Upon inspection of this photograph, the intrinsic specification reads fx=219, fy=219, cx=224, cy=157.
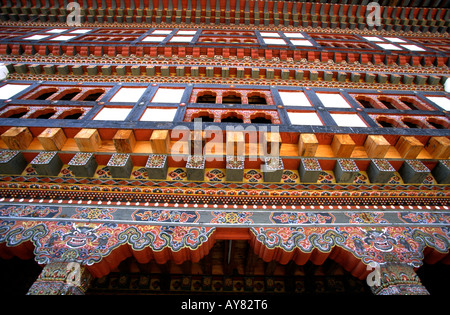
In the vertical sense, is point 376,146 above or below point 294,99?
below

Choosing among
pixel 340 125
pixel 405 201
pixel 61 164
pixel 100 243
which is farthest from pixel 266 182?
pixel 61 164

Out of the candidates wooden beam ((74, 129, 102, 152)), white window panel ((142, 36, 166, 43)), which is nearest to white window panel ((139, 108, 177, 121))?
wooden beam ((74, 129, 102, 152))

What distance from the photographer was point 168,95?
4758 mm

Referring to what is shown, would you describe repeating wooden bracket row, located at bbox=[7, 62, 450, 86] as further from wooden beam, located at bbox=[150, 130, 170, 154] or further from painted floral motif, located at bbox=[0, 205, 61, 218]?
painted floral motif, located at bbox=[0, 205, 61, 218]

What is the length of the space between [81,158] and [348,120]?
15.2 ft

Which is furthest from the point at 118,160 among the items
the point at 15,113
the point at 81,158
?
the point at 15,113

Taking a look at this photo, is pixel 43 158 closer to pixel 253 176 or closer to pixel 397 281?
pixel 253 176

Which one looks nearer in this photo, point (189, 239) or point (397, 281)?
point (397, 281)

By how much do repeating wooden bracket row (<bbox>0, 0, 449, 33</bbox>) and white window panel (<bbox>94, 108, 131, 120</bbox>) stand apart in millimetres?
5730

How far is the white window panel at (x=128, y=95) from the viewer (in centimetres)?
455

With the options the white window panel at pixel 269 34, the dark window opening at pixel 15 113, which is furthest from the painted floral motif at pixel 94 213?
the white window panel at pixel 269 34

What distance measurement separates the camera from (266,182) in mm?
3344

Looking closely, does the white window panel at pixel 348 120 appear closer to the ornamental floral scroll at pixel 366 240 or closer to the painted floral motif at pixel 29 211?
the ornamental floral scroll at pixel 366 240

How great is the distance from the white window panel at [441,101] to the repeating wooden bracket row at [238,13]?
16.1 ft
